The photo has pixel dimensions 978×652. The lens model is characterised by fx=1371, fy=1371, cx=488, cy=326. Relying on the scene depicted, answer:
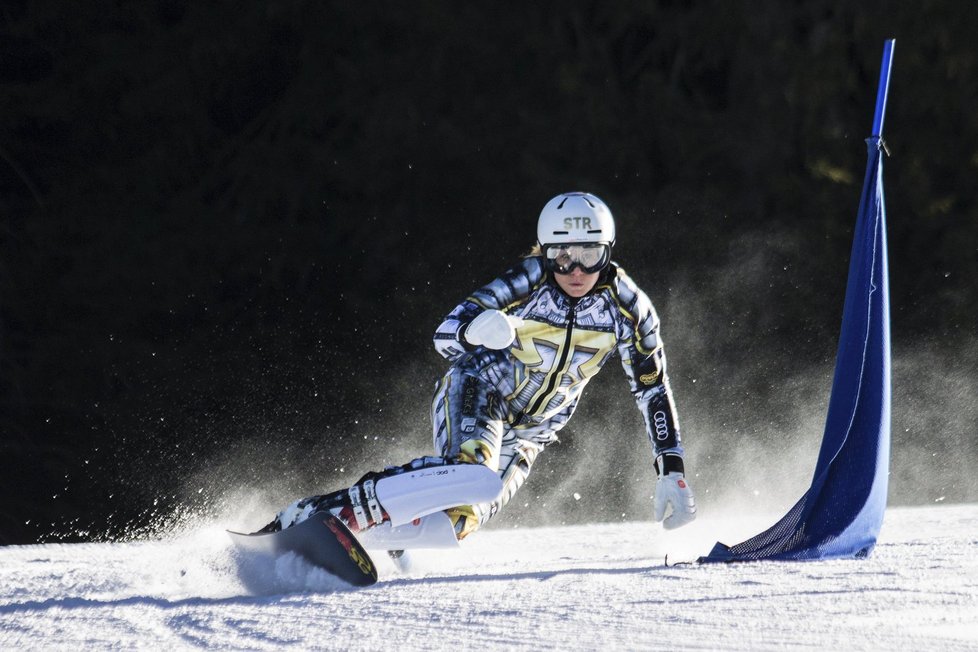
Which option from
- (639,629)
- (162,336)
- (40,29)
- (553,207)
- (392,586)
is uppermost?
(40,29)

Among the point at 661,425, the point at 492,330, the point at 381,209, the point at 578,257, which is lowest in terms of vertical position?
the point at 661,425

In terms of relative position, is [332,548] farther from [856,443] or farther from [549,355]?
[856,443]

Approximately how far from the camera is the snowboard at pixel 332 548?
4.42 m

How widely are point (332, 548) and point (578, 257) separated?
1.48 meters

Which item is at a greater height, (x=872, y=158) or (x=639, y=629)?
(x=872, y=158)

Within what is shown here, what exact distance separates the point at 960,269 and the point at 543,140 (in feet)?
14.1

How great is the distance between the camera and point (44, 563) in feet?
17.7

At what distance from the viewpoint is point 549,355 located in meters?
5.32

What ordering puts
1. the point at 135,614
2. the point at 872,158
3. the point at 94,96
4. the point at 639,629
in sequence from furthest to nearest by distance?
the point at 94,96
the point at 872,158
the point at 135,614
the point at 639,629

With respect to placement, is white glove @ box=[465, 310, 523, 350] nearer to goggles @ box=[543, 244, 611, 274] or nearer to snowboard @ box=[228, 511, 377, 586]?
goggles @ box=[543, 244, 611, 274]

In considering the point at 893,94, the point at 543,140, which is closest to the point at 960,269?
the point at 893,94

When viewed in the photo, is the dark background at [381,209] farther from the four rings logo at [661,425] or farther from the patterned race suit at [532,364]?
the four rings logo at [661,425]

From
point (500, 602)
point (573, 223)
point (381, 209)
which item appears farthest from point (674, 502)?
point (381, 209)

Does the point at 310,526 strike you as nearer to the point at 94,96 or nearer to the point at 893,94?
the point at 94,96
